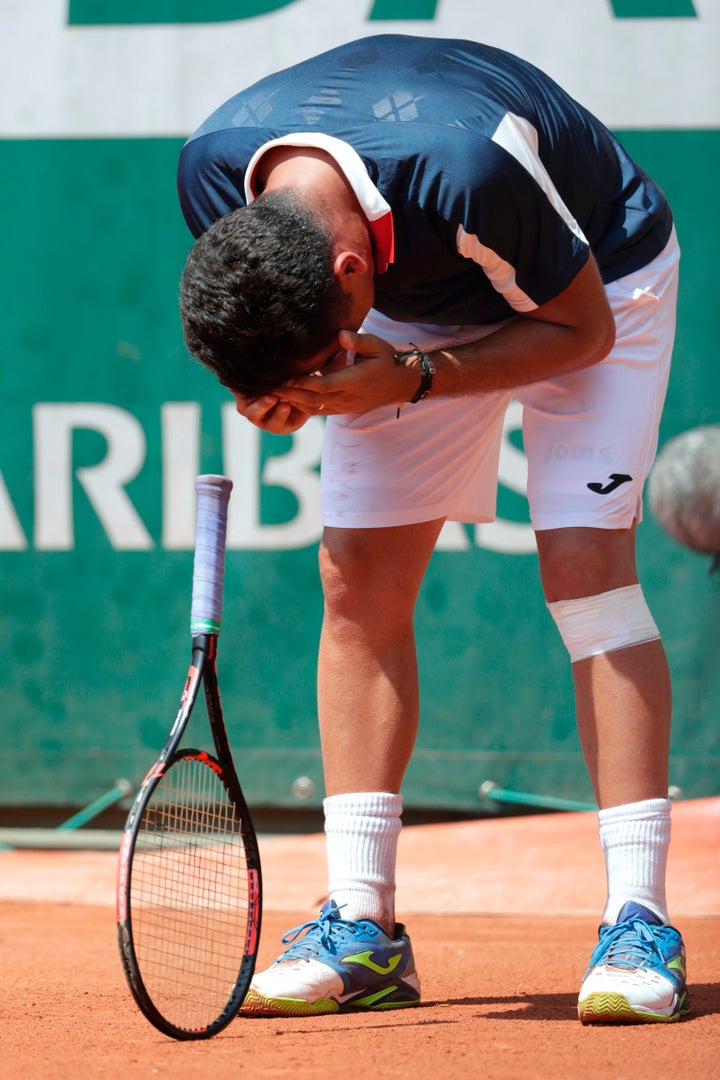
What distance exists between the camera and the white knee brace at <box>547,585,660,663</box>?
2.12 m

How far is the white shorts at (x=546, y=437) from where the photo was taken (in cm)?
214

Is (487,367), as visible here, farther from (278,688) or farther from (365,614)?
(278,688)

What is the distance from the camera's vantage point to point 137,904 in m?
3.21

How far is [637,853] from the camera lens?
80.3 inches

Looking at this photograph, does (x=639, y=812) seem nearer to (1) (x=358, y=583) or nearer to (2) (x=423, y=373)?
(1) (x=358, y=583)

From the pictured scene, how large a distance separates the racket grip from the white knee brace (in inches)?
21.9

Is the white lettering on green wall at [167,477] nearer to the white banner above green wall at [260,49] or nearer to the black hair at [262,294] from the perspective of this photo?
the white banner above green wall at [260,49]

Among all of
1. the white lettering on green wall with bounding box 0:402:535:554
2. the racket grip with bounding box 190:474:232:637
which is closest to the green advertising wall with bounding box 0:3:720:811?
the white lettering on green wall with bounding box 0:402:535:554

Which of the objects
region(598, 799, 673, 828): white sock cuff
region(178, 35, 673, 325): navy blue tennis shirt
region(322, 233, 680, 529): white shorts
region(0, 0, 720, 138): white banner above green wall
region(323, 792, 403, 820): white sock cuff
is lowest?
region(323, 792, 403, 820): white sock cuff

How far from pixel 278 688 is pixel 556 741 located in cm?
77

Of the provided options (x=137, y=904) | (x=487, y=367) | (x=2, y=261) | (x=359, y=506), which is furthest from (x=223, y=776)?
A: (x=2, y=261)

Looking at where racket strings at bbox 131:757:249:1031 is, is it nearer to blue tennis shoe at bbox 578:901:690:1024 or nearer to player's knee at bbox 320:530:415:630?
player's knee at bbox 320:530:415:630

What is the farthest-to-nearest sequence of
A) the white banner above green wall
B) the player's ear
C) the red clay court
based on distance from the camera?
the white banner above green wall < the player's ear < the red clay court

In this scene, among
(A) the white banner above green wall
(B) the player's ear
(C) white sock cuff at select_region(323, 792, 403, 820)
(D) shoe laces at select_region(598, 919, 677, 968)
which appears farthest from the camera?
(A) the white banner above green wall
